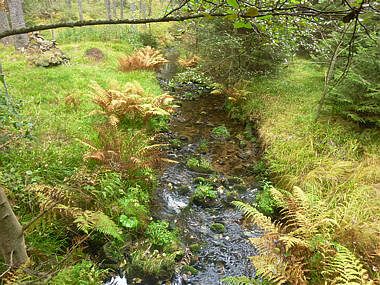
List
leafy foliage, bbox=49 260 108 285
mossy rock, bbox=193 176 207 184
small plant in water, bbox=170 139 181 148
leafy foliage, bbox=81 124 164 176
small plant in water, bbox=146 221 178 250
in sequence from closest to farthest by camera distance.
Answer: leafy foliage, bbox=49 260 108 285 → small plant in water, bbox=146 221 178 250 → leafy foliage, bbox=81 124 164 176 → mossy rock, bbox=193 176 207 184 → small plant in water, bbox=170 139 181 148

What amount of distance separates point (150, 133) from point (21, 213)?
3892 millimetres

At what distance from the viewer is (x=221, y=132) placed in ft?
23.4

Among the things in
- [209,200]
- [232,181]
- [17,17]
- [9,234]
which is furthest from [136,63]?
[9,234]

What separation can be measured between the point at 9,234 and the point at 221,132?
19.6 feet

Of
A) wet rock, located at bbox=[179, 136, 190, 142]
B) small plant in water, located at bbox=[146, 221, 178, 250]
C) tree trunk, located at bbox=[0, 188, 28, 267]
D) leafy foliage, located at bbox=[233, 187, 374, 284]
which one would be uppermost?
tree trunk, located at bbox=[0, 188, 28, 267]

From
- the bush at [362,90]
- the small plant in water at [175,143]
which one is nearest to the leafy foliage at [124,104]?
the small plant in water at [175,143]

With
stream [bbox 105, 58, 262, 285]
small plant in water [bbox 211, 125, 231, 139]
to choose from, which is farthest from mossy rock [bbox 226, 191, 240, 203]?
small plant in water [bbox 211, 125, 231, 139]

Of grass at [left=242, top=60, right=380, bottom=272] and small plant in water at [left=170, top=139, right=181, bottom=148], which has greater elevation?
grass at [left=242, top=60, right=380, bottom=272]

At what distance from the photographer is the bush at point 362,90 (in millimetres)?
5187

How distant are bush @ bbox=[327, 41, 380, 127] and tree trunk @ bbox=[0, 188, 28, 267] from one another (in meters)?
6.43

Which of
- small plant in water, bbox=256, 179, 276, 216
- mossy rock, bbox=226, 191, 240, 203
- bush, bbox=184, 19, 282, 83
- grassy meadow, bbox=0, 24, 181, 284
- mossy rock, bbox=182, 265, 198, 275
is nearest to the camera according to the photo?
grassy meadow, bbox=0, 24, 181, 284

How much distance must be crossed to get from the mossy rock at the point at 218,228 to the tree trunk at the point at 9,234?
2.78m

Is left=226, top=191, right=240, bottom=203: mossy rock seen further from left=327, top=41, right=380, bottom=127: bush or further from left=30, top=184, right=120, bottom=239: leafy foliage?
left=327, top=41, right=380, bottom=127: bush

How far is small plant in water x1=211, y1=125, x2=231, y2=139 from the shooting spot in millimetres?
7059
